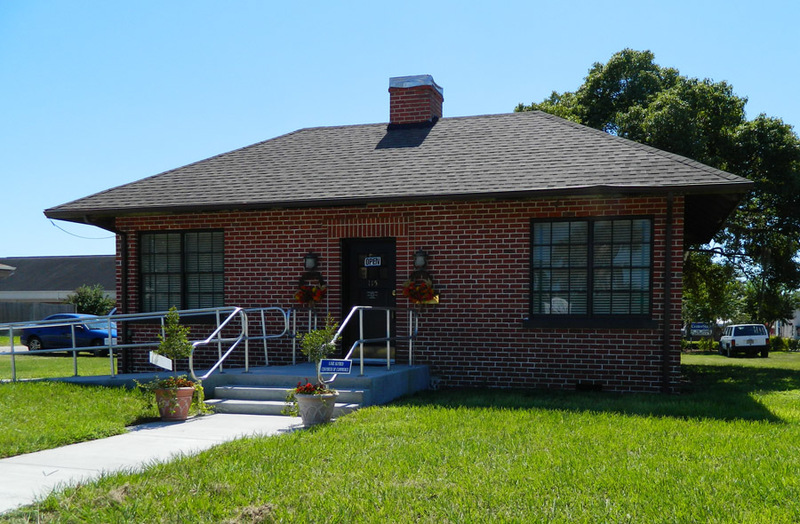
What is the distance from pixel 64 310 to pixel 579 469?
36.9m

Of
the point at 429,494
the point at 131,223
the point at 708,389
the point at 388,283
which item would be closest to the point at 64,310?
the point at 131,223

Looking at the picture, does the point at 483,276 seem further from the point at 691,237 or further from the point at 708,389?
the point at 691,237

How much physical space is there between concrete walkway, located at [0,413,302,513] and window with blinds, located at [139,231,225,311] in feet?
13.9

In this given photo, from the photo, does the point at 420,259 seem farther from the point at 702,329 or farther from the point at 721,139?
the point at 702,329

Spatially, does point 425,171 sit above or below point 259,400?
above

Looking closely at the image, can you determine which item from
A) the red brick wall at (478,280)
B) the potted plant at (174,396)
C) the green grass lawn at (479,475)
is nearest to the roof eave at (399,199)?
the red brick wall at (478,280)

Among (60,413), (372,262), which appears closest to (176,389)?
(60,413)

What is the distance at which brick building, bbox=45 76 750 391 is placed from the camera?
10625 mm

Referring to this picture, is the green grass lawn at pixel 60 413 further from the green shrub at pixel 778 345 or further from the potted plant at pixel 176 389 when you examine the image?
the green shrub at pixel 778 345

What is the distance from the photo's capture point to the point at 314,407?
791cm

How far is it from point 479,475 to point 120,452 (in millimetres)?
3322

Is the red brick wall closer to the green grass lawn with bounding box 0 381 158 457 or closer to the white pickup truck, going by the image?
the green grass lawn with bounding box 0 381 158 457

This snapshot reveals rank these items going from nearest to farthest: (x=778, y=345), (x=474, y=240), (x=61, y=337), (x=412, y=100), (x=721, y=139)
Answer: (x=474, y=240) < (x=412, y=100) < (x=721, y=139) < (x=61, y=337) < (x=778, y=345)

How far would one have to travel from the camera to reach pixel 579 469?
5656 millimetres
